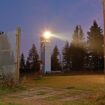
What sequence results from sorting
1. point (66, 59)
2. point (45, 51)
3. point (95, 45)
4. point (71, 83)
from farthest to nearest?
point (66, 59), point (95, 45), point (45, 51), point (71, 83)

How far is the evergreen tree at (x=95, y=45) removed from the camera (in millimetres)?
56031

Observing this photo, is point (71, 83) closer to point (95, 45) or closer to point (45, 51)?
point (45, 51)

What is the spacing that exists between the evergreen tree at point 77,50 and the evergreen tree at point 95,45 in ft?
5.50

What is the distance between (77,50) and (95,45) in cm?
406

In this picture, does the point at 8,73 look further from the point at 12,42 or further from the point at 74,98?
the point at 74,98

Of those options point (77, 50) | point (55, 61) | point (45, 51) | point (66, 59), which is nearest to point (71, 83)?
point (45, 51)

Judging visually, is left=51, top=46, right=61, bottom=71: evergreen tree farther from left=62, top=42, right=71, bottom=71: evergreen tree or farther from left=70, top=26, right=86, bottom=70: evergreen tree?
left=70, top=26, right=86, bottom=70: evergreen tree

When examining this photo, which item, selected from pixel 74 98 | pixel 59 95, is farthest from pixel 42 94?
pixel 74 98

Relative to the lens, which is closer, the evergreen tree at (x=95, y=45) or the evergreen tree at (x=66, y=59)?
the evergreen tree at (x=95, y=45)

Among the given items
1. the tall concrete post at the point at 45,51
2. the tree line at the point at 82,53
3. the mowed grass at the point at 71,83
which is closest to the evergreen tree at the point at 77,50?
the tree line at the point at 82,53

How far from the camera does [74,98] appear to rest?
11977 mm

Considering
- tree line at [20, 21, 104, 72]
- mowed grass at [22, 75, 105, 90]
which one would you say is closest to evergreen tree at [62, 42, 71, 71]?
tree line at [20, 21, 104, 72]

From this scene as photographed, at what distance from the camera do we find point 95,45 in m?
56.5

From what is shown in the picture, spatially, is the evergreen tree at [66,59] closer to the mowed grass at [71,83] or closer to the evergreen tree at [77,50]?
the evergreen tree at [77,50]
